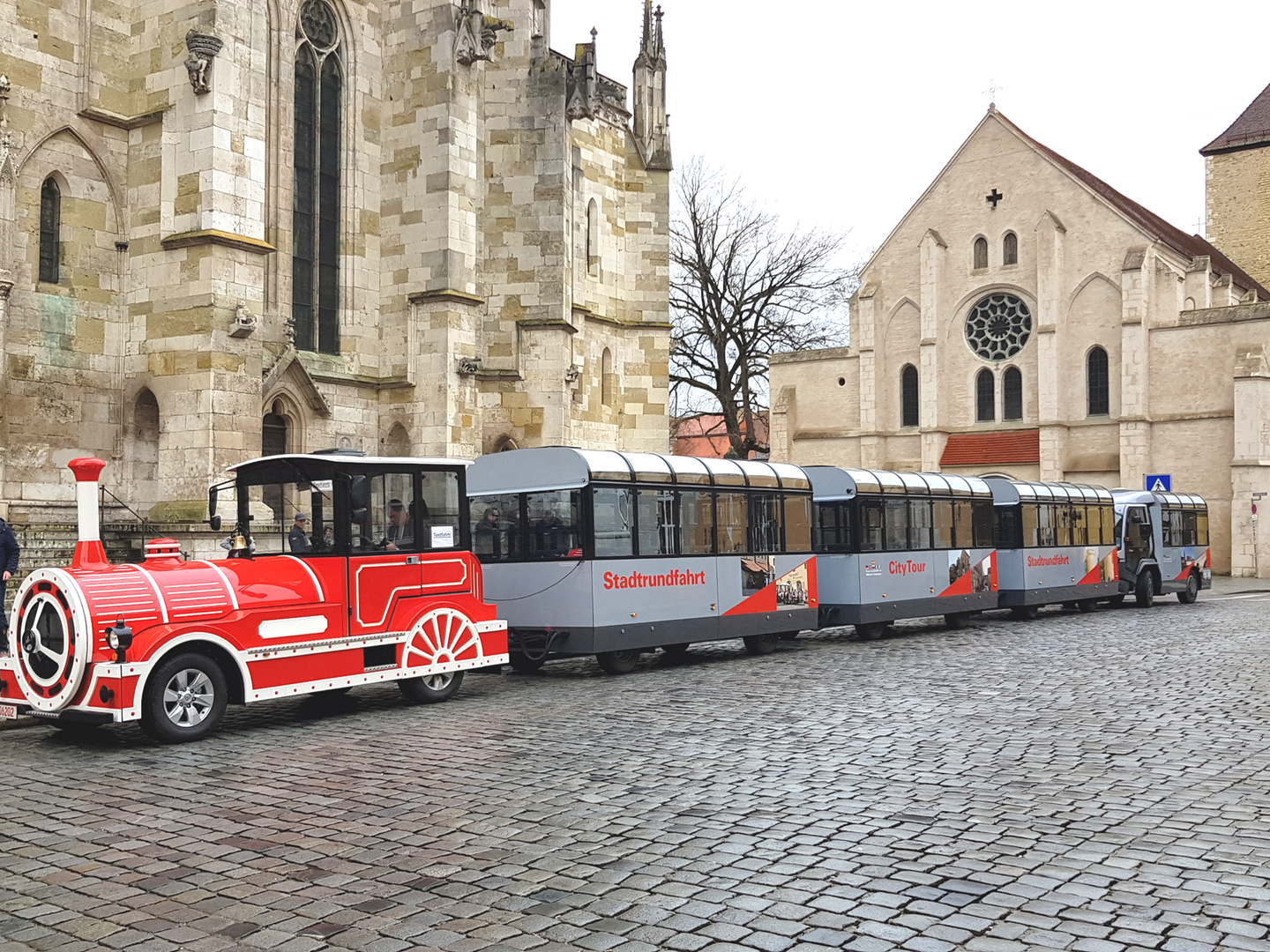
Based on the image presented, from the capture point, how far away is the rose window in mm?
45500

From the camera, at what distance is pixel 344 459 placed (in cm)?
1115

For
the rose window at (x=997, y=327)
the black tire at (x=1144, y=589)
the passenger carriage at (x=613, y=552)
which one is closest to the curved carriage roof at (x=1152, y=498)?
the black tire at (x=1144, y=589)

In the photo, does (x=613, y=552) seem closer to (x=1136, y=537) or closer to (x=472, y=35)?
(x=472, y=35)

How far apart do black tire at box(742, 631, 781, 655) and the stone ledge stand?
938 centimetres

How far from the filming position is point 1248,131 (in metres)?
55.0

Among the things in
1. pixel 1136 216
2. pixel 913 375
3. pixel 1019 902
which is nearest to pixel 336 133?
pixel 1019 902

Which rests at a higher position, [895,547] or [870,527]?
[870,527]

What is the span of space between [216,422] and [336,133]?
8.14 meters

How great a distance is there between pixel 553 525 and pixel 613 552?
2.57 feet

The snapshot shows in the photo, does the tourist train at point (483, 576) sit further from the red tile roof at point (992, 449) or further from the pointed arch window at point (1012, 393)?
the pointed arch window at point (1012, 393)

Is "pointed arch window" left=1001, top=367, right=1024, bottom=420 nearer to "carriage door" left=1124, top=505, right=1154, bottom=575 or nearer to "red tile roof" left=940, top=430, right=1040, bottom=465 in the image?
"red tile roof" left=940, top=430, right=1040, bottom=465

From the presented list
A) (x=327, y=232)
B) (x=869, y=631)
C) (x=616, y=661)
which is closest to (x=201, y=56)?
(x=327, y=232)

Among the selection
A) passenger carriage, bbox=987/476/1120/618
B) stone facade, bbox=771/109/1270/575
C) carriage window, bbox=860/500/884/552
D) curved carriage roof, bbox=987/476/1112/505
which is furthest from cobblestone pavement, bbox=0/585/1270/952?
stone facade, bbox=771/109/1270/575

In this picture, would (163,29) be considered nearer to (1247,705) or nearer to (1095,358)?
(1247,705)
